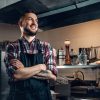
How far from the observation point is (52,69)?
210cm

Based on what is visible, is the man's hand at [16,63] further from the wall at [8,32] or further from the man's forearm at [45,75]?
the wall at [8,32]

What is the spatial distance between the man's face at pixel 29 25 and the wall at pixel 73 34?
7.15 ft

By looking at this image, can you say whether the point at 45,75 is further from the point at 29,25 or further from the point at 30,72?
the point at 29,25

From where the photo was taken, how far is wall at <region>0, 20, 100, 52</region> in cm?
419

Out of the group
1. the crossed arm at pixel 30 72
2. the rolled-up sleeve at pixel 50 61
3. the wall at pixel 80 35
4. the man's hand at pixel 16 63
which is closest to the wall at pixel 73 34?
the wall at pixel 80 35

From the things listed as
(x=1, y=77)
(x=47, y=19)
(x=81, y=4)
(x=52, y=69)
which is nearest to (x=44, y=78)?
(x=52, y=69)

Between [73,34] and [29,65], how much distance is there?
102 inches

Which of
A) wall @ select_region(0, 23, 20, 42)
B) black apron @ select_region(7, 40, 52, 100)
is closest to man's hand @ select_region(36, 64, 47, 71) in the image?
black apron @ select_region(7, 40, 52, 100)

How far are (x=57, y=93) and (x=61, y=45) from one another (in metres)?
1.57

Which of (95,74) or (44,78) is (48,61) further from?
(95,74)

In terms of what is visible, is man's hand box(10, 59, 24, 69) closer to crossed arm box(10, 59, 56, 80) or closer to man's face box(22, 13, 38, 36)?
crossed arm box(10, 59, 56, 80)

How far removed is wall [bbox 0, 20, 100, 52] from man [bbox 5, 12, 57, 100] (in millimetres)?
2179

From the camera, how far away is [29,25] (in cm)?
213

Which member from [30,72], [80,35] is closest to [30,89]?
[30,72]
